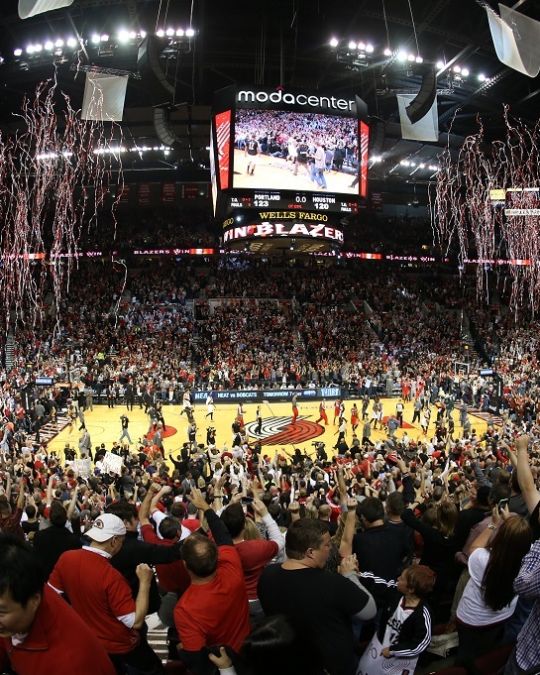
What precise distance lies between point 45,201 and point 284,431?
34566 millimetres

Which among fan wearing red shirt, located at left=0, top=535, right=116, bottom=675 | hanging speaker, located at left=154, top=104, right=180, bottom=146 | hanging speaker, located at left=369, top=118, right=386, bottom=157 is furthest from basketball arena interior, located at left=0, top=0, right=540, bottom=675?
hanging speaker, located at left=154, top=104, right=180, bottom=146

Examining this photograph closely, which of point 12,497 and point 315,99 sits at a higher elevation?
point 315,99

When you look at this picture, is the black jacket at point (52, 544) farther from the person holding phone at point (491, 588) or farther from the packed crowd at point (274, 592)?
the person holding phone at point (491, 588)

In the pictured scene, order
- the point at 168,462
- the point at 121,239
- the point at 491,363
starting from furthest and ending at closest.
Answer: the point at 121,239
the point at 491,363
the point at 168,462

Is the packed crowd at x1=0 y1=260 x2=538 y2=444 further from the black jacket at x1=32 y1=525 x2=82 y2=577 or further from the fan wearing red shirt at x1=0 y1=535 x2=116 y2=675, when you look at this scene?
the fan wearing red shirt at x1=0 y1=535 x2=116 y2=675

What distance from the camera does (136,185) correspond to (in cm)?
4662

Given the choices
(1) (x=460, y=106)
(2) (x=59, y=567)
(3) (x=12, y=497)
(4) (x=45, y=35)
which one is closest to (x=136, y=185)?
(4) (x=45, y=35)

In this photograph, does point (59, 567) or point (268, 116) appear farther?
point (268, 116)

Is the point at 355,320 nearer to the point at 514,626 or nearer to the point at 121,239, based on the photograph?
the point at 121,239

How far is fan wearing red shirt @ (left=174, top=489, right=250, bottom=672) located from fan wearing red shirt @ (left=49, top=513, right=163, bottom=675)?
0.94 feet

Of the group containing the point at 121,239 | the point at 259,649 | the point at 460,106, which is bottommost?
the point at 259,649

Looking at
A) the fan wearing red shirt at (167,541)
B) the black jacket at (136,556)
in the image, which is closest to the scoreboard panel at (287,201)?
the fan wearing red shirt at (167,541)

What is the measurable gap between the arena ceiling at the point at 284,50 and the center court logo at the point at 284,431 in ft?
42.8

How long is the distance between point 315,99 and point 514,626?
19529 millimetres
